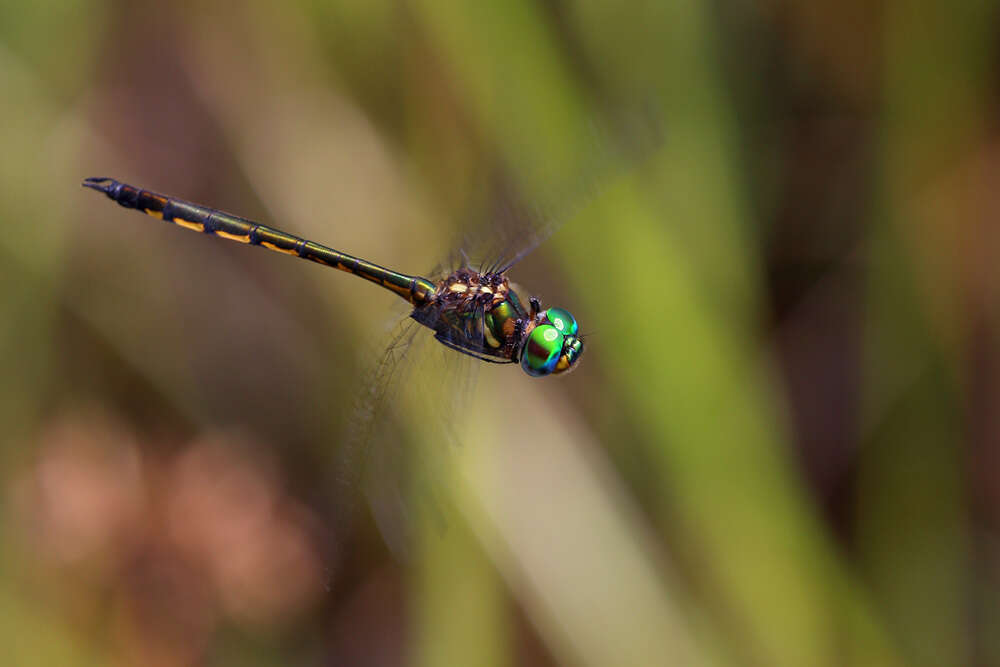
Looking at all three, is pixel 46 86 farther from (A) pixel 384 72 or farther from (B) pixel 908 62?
(B) pixel 908 62

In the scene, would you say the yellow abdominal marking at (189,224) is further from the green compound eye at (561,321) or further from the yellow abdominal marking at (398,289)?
the green compound eye at (561,321)

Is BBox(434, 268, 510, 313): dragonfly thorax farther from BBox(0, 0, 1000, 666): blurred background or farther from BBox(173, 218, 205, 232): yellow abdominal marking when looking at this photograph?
BBox(173, 218, 205, 232): yellow abdominal marking

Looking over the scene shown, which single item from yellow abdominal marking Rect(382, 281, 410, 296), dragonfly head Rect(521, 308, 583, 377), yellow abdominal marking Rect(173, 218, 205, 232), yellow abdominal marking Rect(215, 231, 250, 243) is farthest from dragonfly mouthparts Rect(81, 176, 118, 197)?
dragonfly head Rect(521, 308, 583, 377)

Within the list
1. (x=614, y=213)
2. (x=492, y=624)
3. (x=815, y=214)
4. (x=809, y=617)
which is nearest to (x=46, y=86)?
(x=614, y=213)

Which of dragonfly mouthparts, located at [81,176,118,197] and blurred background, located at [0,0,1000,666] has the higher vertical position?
blurred background, located at [0,0,1000,666]

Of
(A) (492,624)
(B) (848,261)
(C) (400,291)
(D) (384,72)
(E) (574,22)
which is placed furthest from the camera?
(B) (848,261)

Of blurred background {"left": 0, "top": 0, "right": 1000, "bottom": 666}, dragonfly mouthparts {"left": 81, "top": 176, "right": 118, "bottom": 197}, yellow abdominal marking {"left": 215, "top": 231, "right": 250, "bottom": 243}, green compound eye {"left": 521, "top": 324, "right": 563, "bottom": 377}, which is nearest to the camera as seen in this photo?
dragonfly mouthparts {"left": 81, "top": 176, "right": 118, "bottom": 197}

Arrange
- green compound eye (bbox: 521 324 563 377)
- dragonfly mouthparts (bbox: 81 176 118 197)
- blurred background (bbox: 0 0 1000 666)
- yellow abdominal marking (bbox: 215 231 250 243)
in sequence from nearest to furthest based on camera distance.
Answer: dragonfly mouthparts (bbox: 81 176 118 197), green compound eye (bbox: 521 324 563 377), yellow abdominal marking (bbox: 215 231 250 243), blurred background (bbox: 0 0 1000 666)
